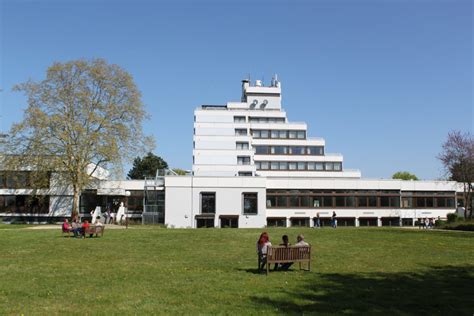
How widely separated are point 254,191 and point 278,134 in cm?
2766

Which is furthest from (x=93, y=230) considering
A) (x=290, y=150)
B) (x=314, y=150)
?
(x=314, y=150)

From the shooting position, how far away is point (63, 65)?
5166 cm

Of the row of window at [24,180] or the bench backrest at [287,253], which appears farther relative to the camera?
the row of window at [24,180]

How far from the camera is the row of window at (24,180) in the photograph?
50.4 meters

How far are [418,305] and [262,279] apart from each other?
4.42 metres

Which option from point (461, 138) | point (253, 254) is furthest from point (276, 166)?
point (253, 254)

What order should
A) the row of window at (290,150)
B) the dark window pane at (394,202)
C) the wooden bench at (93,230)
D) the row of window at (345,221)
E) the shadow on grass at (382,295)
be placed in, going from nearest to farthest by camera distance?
the shadow on grass at (382,295) < the wooden bench at (93,230) < the row of window at (345,221) < the dark window pane at (394,202) < the row of window at (290,150)

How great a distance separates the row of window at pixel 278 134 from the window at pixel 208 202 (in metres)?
28.0

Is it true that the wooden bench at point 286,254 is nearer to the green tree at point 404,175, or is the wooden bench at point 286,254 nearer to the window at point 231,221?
the window at point 231,221

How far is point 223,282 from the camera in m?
13.1

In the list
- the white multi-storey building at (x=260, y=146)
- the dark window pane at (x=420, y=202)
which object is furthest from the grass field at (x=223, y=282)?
the white multi-storey building at (x=260, y=146)

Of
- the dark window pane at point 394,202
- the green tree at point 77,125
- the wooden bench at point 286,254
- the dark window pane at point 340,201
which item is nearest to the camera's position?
the wooden bench at point 286,254

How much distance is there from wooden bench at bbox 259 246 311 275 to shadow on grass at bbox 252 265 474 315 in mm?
1023

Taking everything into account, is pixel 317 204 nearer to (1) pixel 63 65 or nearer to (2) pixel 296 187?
(2) pixel 296 187
